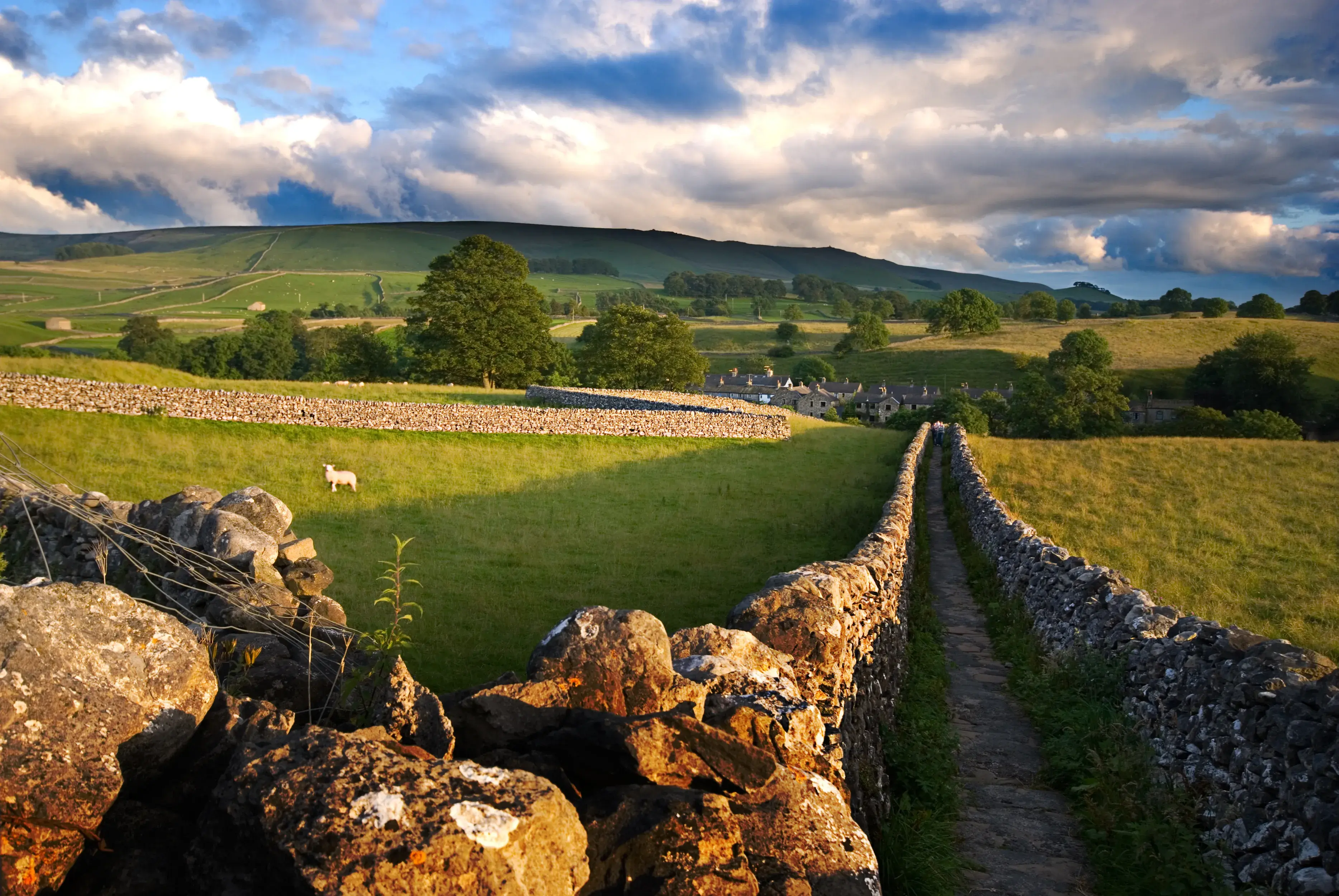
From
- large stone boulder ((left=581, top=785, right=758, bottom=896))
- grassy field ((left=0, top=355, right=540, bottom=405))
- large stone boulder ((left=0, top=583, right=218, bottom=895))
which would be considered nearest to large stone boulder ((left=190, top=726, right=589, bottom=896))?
large stone boulder ((left=581, top=785, right=758, bottom=896))

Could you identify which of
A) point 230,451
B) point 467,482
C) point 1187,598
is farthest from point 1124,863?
point 230,451

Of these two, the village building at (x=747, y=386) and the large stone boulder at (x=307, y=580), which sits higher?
the large stone boulder at (x=307, y=580)

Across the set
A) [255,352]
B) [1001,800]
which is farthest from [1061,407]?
[255,352]

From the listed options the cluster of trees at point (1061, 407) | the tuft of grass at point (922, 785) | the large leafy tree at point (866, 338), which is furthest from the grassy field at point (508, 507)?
the large leafy tree at point (866, 338)

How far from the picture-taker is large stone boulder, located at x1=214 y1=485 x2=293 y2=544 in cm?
1020

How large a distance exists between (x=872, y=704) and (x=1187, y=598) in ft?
32.1

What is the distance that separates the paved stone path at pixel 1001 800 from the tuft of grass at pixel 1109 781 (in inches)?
6.2

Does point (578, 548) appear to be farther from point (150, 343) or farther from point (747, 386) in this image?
point (150, 343)

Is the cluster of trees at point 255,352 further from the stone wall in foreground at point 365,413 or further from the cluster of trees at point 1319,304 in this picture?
the cluster of trees at point 1319,304

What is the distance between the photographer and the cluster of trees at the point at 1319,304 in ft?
567

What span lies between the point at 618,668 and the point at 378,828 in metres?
1.86

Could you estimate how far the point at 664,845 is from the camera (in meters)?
3.32

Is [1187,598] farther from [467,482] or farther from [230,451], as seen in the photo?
[230,451]

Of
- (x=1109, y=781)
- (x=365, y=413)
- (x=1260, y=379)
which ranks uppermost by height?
(x=1260, y=379)
